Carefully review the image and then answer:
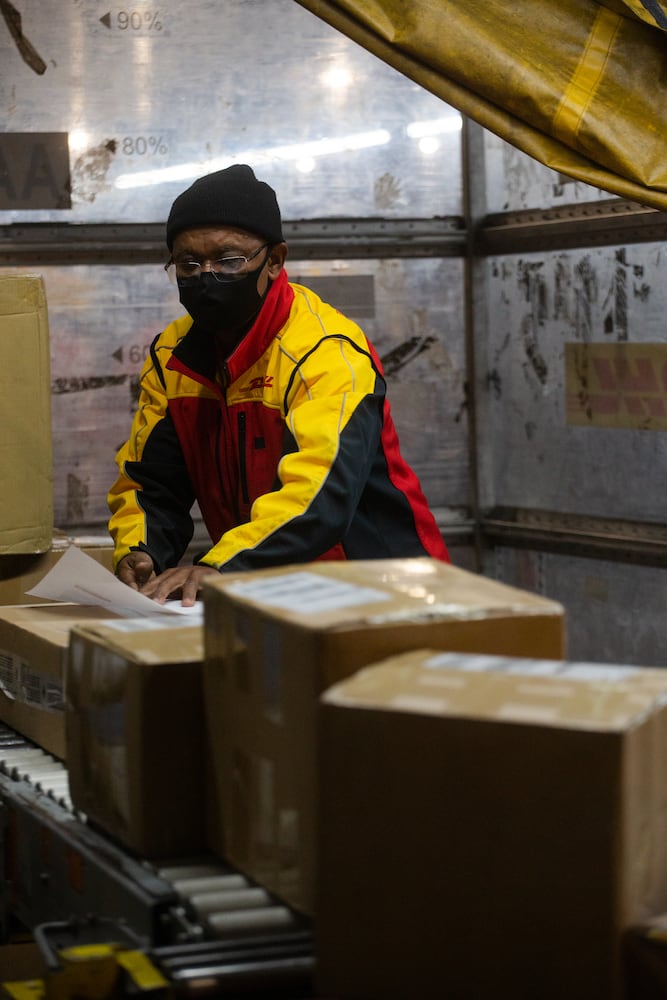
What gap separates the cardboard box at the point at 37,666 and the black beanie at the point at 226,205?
113 centimetres

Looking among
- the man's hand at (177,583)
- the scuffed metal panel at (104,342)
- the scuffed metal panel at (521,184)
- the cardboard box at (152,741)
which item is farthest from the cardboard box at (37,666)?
the scuffed metal panel at (521,184)

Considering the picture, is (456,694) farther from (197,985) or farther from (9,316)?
(9,316)

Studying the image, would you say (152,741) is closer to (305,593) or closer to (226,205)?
(305,593)

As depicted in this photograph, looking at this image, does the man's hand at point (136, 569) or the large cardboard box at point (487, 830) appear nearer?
the large cardboard box at point (487, 830)

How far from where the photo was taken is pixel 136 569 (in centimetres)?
356

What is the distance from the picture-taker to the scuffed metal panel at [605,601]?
5762 mm

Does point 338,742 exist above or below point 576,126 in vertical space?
below

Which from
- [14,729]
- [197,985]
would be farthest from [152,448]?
[197,985]

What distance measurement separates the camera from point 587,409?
5.97 m

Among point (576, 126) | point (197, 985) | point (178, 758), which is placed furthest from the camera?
point (576, 126)

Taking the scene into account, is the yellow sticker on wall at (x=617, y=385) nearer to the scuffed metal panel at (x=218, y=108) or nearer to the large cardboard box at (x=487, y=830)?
the scuffed metal panel at (x=218, y=108)

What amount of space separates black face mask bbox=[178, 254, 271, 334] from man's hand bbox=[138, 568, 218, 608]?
79cm

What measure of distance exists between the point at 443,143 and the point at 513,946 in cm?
504

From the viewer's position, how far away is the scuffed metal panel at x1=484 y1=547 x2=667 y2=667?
18.9 feet
